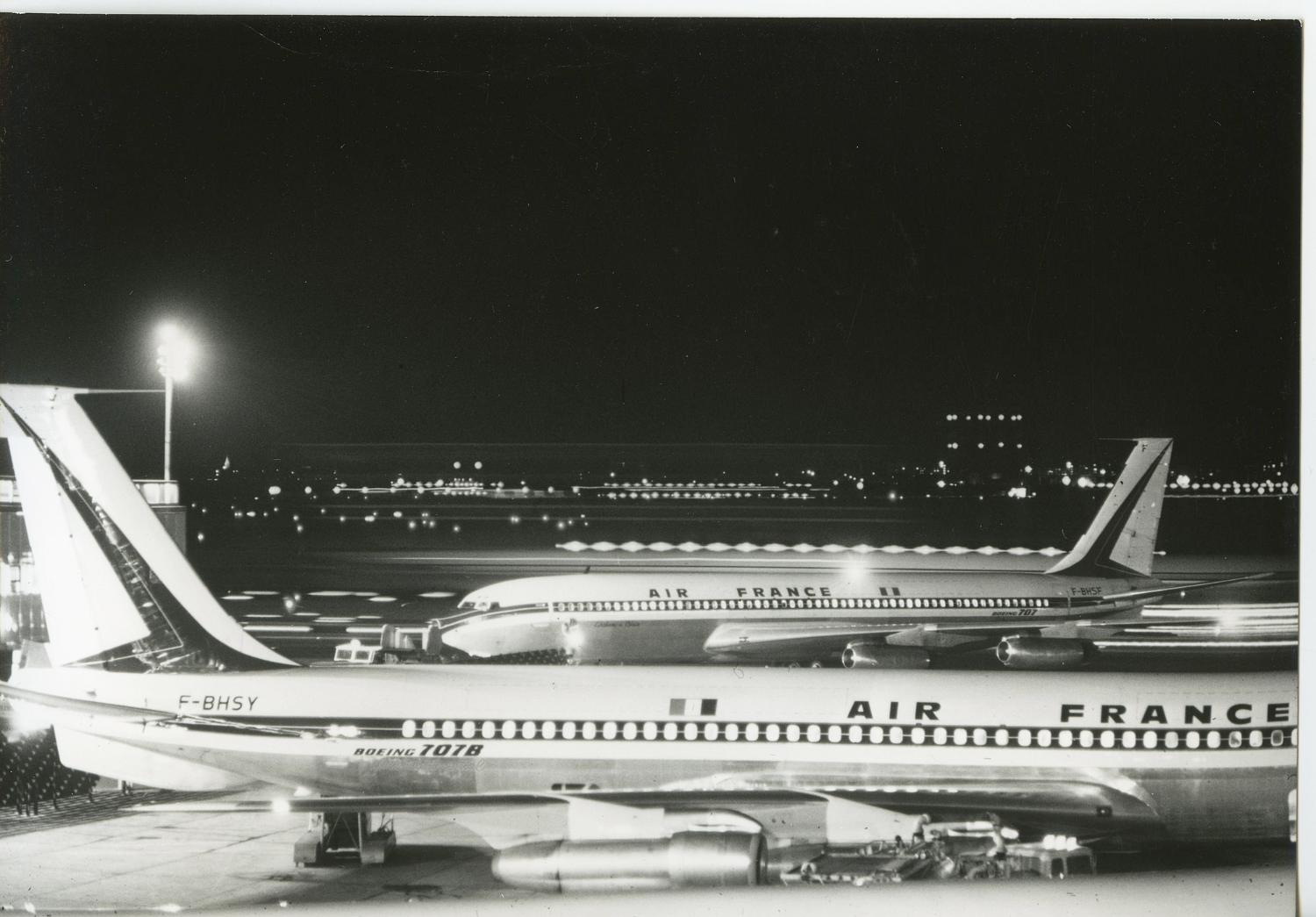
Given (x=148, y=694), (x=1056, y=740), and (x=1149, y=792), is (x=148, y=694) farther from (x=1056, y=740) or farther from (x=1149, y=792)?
(x=1149, y=792)

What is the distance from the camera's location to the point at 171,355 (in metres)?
8.69

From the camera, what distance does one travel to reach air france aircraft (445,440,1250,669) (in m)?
10.7

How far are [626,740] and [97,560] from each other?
4694 millimetres

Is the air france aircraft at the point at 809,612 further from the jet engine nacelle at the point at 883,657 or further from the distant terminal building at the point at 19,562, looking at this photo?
the distant terminal building at the point at 19,562

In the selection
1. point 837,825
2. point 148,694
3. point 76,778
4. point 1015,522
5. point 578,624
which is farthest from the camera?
point 578,624

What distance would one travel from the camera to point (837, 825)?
24.5 feet

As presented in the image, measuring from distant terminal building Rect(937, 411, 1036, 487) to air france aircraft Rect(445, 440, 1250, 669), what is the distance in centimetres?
180

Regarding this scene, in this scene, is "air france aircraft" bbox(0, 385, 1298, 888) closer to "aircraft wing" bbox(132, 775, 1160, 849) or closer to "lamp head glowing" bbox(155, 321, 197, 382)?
"aircraft wing" bbox(132, 775, 1160, 849)

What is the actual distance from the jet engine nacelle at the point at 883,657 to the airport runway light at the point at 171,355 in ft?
23.5

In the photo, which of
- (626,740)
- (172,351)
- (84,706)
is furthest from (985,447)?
(84,706)

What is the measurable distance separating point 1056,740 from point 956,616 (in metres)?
3.80

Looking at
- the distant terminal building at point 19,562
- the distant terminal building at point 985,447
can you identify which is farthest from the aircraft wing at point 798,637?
the distant terminal building at point 19,562

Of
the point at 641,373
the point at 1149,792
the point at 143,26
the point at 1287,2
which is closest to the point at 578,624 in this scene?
the point at 641,373

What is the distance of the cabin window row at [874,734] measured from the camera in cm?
750
